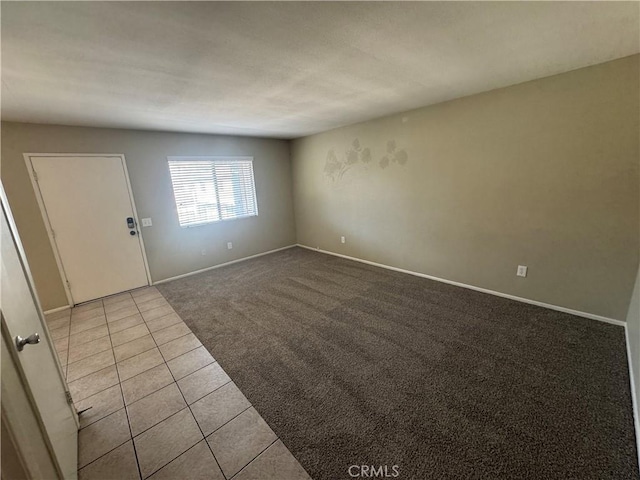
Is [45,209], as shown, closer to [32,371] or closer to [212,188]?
[212,188]

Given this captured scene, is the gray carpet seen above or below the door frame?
below

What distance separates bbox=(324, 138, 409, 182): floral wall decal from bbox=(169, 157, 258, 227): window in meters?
1.59

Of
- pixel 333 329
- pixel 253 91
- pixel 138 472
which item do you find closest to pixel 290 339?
pixel 333 329

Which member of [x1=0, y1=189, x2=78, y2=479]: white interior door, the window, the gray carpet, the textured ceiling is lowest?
the gray carpet

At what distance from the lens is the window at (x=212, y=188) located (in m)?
4.25

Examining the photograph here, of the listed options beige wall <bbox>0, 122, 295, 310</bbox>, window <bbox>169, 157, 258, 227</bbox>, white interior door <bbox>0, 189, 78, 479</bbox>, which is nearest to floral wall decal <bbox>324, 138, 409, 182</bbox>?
beige wall <bbox>0, 122, 295, 310</bbox>

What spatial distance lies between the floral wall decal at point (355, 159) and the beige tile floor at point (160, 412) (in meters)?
3.40

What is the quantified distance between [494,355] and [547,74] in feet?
8.55

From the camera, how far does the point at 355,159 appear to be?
14.2ft

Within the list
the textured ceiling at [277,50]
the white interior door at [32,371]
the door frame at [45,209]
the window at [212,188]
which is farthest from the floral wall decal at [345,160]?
the white interior door at [32,371]

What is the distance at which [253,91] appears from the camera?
2410 millimetres

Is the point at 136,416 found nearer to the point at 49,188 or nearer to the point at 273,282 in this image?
the point at 273,282

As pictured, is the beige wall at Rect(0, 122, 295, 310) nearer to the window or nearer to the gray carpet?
the window

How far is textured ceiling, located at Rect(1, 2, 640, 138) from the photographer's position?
4.28ft
